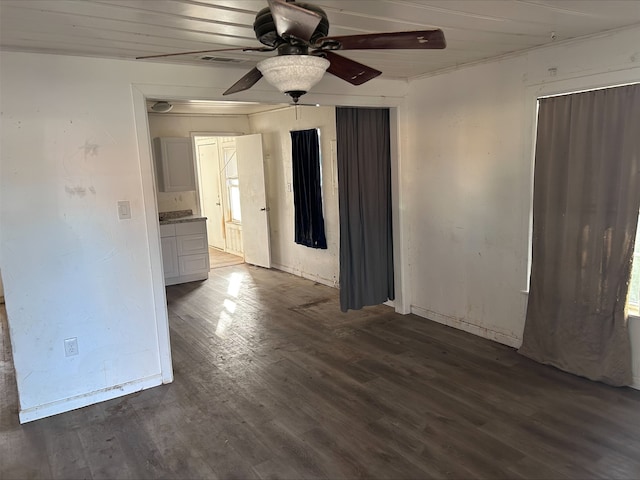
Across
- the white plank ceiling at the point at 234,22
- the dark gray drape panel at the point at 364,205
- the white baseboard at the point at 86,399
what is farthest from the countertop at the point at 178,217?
the white plank ceiling at the point at 234,22

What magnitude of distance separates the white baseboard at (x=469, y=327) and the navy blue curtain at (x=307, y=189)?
1.76 m

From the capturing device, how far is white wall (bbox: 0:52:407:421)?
293cm

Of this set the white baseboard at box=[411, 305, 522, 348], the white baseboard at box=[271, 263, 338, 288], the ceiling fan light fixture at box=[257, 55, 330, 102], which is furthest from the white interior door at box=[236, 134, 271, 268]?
the ceiling fan light fixture at box=[257, 55, 330, 102]

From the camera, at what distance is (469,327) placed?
4270mm

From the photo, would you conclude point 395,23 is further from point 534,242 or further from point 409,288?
point 409,288

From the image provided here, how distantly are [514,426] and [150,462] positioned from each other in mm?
2107

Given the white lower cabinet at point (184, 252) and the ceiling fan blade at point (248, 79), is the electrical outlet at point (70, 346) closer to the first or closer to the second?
the ceiling fan blade at point (248, 79)

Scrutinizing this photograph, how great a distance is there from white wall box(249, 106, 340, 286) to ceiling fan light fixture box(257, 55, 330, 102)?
12.5 ft

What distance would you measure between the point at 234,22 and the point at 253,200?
15.6 ft

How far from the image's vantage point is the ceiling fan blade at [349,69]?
2.02m

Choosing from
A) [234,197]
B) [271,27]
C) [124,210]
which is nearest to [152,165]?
[124,210]

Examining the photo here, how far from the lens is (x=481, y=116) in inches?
154

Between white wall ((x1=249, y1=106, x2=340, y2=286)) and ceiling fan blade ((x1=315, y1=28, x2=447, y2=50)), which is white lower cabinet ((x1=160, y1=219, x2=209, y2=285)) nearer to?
white wall ((x1=249, y1=106, x2=340, y2=286))

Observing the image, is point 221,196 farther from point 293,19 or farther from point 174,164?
point 293,19
